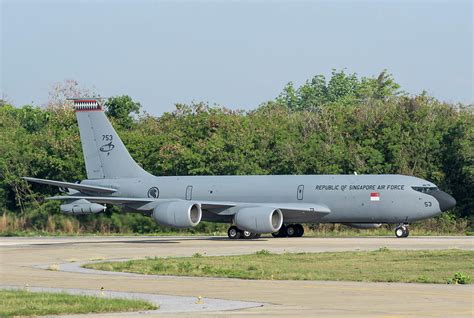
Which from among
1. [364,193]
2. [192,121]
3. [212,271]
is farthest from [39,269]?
[192,121]

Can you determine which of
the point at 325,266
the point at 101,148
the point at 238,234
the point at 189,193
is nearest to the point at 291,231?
the point at 238,234

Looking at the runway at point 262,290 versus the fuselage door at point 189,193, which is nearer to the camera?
the runway at point 262,290

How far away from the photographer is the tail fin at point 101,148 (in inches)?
2110

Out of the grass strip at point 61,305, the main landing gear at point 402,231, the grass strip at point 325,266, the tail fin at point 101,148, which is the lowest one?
the grass strip at point 61,305

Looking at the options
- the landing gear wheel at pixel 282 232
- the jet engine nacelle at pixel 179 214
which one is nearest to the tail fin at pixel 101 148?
the jet engine nacelle at pixel 179 214

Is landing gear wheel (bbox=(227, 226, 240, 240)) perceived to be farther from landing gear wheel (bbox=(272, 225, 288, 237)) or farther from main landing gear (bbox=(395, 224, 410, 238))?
main landing gear (bbox=(395, 224, 410, 238))

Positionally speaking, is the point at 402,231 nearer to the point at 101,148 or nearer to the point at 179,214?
the point at 179,214

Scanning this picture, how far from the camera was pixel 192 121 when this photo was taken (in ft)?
225

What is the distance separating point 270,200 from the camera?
48.4 meters

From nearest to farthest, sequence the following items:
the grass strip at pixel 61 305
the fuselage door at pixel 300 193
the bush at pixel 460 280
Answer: the grass strip at pixel 61 305 → the bush at pixel 460 280 → the fuselage door at pixel 300 193

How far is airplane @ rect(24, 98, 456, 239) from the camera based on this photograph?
151ft

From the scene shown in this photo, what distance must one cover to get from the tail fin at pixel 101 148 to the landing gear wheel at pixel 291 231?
334 inches

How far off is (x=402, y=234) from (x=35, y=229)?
2351cm

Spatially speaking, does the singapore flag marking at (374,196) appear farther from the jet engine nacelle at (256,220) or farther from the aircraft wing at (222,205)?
the jet engine nacelle at (256,220)
